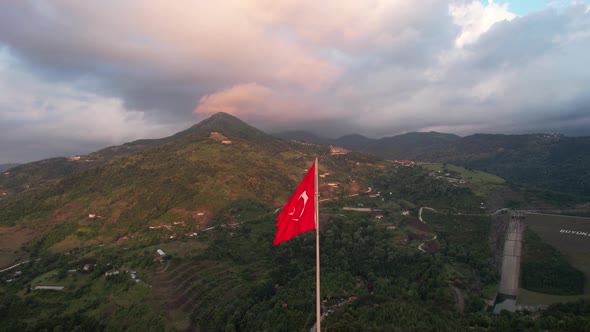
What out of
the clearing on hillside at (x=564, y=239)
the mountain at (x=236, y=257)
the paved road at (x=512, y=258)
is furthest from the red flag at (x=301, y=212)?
the paved road at (x=512, y=258)

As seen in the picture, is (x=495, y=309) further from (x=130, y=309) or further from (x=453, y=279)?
(x=130, y=309)

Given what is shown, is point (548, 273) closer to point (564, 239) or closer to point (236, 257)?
point (564, 239)

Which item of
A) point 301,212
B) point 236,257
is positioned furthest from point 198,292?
point 301,212

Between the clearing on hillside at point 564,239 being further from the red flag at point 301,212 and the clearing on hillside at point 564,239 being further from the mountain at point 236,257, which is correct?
the red flag at point 301,212

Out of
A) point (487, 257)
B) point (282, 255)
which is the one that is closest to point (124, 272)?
point (282, 255)

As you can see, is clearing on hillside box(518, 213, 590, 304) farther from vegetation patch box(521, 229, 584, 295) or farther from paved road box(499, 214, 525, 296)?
paved road box(499, 214, 525, 296)

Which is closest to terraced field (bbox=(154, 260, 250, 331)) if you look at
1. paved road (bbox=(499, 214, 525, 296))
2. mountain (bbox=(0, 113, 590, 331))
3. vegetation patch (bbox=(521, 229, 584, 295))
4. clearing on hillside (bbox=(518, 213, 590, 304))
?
mountain (bbox=(0, 113, 590, 331))
